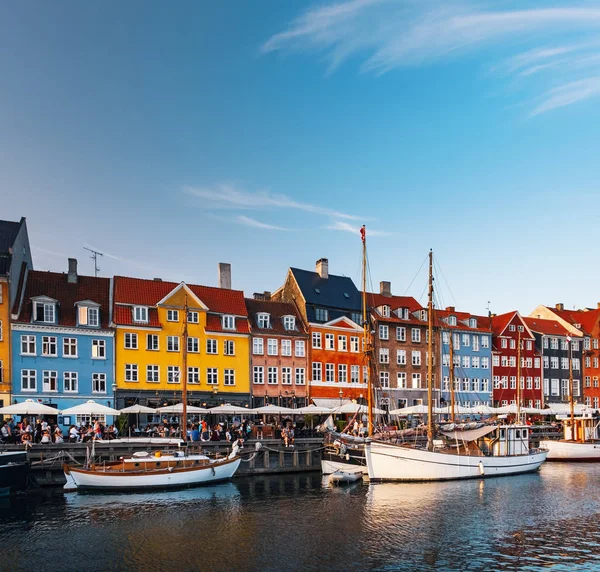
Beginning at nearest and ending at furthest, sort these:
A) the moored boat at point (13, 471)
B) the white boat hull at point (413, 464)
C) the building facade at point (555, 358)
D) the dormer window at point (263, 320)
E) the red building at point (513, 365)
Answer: the moored boat at point (13, 471)
the white boat hull at point (413, 464)
the dormer window at point (263, 320)
the red building at point (513, 365)
the building facade at point (555, 358)

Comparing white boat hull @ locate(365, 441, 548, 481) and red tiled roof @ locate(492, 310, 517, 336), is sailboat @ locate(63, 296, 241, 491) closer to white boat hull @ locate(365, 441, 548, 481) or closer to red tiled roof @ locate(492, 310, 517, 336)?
white boat hull @ locate(365, 441, 548, 481)

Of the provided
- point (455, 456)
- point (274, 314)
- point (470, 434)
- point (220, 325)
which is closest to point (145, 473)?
point (455, 456)

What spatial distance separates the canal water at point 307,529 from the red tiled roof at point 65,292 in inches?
778

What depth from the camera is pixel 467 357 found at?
8012cm

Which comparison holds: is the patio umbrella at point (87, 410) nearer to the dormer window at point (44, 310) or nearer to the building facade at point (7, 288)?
the building facade at point (7, 288)

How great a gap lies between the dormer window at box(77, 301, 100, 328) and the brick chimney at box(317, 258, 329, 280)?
981 inches

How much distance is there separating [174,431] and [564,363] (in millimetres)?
60458

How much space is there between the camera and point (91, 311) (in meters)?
55.3

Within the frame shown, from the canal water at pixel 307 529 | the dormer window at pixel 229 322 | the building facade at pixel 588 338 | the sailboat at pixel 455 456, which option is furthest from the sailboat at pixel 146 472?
the building facade at pixel 588 338

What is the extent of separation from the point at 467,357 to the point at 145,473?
167 ft

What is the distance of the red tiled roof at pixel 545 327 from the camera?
88000 millimetres

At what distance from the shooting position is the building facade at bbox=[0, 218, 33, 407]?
50750 mm

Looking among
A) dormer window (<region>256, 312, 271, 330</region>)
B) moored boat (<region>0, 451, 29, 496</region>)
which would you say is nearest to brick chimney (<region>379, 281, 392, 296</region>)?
dormer window (<region>256, 312, 271, 330</region>)

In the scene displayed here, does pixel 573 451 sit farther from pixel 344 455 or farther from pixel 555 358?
pixel 555 358
